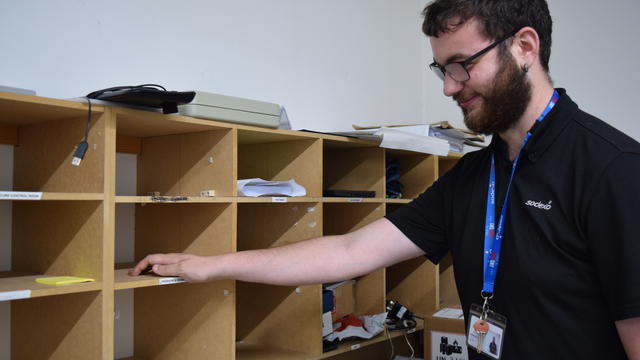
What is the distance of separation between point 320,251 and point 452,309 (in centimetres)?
137

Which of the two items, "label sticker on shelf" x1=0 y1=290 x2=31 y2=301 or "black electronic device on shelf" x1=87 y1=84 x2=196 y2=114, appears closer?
"label sticker on shelf" x1=0 y1=290 x2=31 y2=301

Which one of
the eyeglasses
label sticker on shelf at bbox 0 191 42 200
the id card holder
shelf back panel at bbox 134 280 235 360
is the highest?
the eyeglasses

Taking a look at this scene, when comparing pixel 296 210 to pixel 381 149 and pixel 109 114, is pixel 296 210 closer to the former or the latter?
pixel 381 149

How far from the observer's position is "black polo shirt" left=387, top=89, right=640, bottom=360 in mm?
1128

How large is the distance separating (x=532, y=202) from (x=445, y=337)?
1.51 m

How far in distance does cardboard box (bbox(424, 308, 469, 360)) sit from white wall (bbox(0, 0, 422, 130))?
1181 millimetres

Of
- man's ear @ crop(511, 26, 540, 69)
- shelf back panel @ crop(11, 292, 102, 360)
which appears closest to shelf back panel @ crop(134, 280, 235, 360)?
shelf back panel @ crop(11, 292, 102, 360)

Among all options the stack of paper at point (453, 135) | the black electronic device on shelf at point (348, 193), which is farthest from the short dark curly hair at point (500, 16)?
the stack of paper at point (453, 135)

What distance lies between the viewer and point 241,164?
2.54 meters

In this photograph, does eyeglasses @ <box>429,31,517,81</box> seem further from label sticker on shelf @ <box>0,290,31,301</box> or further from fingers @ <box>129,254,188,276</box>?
label sticker on shelf @ <box>0,290,31,301</box>

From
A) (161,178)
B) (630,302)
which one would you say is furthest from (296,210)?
(630,302)

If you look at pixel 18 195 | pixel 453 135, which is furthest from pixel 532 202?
pixel 453 135

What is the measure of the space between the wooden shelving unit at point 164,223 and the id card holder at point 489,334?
→ 0.81 meters

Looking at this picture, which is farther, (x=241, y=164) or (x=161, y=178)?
(x=241, y=164)
